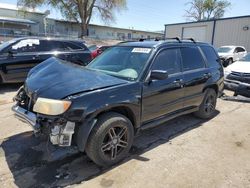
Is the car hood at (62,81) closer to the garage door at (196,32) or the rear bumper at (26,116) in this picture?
the rear bumper at (26,116)

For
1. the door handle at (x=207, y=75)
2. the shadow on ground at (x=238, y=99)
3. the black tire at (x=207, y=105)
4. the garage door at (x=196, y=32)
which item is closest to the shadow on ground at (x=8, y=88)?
the black tire at (x=207, y=105)

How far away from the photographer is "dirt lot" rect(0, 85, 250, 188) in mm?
3045

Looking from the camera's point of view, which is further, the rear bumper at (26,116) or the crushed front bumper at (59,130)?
the rear bumper at (26,116)

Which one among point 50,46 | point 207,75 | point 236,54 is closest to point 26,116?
point 207,75

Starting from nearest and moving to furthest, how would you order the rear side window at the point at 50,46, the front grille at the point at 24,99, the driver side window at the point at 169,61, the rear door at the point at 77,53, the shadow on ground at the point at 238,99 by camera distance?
the front grille at the point at 24,99 → the driver side window at the point at 169,61 → the shadow on ground at the point at 238,99 → the rear side window at the point at 50,46 → the rear door at the point at 77,53

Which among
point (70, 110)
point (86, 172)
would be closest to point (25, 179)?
point (86, 172)

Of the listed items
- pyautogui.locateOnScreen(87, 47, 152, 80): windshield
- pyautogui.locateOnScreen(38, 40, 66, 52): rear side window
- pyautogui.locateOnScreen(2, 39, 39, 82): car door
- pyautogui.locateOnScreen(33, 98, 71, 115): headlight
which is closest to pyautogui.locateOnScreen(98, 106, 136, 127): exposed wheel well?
pyautogui.locateOnScreen(87, 47, 152, 80): windshield

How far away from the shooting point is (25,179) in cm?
303

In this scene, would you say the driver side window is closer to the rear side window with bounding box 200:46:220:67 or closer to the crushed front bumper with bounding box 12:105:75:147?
the rear side window with bounding box 200:46:220:67

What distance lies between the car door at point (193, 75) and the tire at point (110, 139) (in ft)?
5.43

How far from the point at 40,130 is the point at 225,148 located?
2.99 metres

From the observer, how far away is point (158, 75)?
→ 3535 mm

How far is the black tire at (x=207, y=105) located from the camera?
17.5 ft

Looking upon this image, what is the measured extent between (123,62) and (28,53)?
5.24 meters
